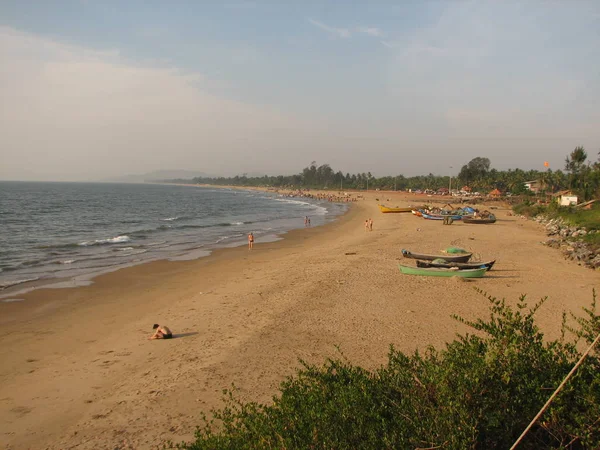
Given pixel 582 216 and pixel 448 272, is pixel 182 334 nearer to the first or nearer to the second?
pixel 448 272

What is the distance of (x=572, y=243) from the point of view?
2545cm

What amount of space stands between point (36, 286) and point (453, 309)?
16659 millimetres

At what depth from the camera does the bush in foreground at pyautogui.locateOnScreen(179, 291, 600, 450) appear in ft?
14.1

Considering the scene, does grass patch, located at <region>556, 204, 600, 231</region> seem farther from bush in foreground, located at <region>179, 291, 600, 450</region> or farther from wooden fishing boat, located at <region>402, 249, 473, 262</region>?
bush in foreground, located at <region>179, 291, 600, 450</region>

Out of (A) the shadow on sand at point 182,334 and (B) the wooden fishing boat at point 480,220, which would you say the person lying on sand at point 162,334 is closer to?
(A) the shadow on sand at point 182,334

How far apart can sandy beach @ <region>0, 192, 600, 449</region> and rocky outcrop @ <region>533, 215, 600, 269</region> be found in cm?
97

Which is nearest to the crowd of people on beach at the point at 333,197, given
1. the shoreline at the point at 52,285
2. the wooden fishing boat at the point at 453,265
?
the shoreline at the point at 52,285

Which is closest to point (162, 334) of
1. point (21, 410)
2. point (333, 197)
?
point (21, 410)

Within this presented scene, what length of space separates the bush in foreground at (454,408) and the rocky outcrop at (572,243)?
18.3 metres

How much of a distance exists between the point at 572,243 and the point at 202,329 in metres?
23.3

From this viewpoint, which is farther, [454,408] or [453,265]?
[453,265]

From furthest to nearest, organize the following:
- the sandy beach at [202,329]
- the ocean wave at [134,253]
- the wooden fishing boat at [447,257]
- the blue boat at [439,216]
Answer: the blue boat at [439,216] < the ocean wave at [134,253] < the wooden fishing boat at [447,257] < the sandy beach at [202,329]

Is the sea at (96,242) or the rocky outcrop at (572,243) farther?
the sea at (96,242)

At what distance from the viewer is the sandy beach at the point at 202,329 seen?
7.90 m
